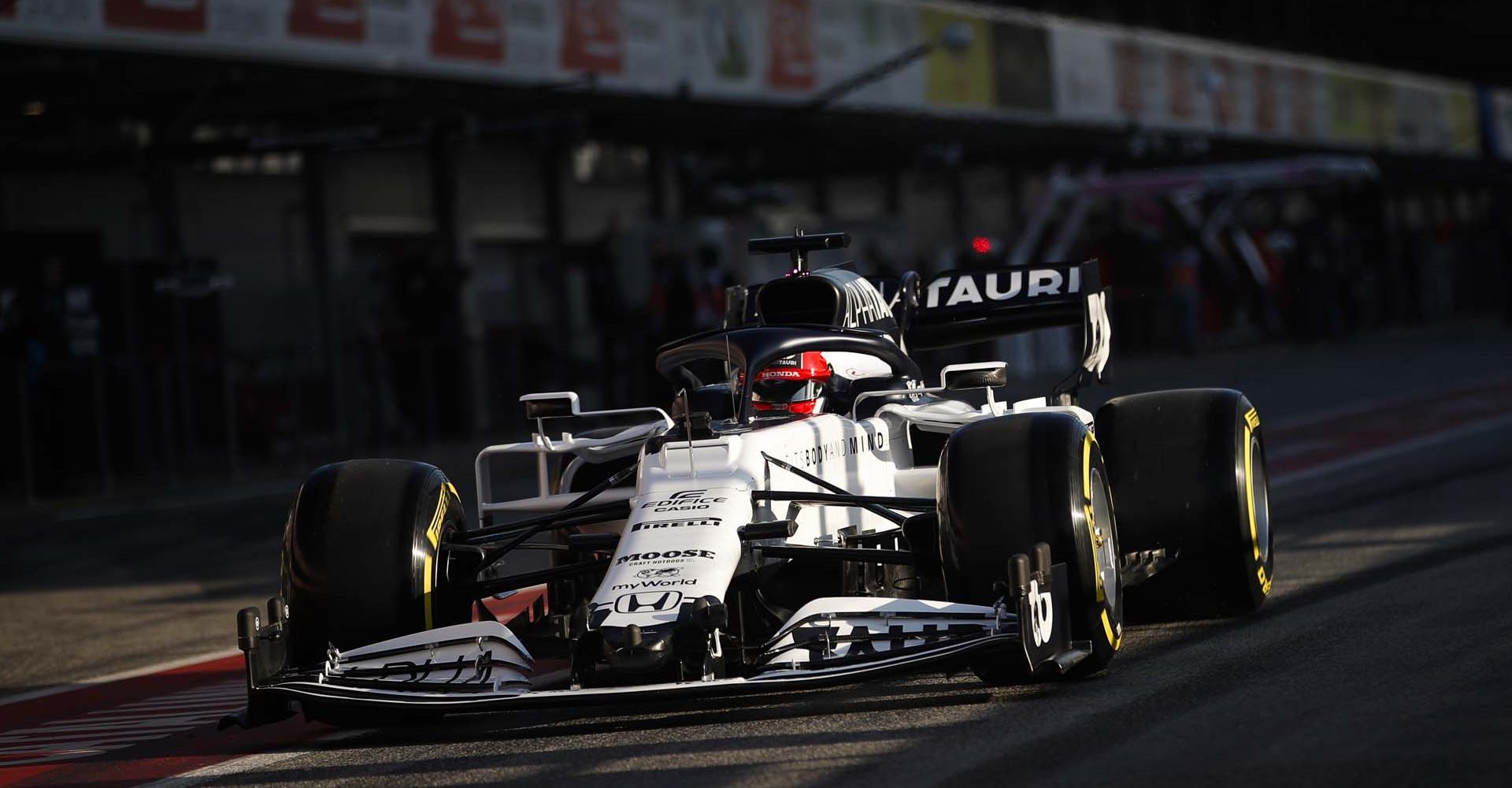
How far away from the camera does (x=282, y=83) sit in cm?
1931

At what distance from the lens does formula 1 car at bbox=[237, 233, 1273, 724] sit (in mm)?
6590

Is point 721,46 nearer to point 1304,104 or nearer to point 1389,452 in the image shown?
point 1389,452

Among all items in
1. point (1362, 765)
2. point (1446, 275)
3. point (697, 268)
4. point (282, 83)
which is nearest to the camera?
point (1362, 765)

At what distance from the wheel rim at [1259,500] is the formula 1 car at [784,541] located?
0.02 m

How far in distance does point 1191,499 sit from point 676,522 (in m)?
2.37

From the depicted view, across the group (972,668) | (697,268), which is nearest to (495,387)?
(697,268)

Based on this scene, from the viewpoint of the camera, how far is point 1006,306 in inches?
394

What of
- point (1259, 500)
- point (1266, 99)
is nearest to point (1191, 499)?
point (1259, 500)

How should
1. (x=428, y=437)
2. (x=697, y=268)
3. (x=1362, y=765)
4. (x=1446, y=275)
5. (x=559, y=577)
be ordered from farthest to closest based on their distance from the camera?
(x=1446, y=275), (x=697, y=268), (x=428, y=437), (x=559, y=577), (x=1362, y=765)

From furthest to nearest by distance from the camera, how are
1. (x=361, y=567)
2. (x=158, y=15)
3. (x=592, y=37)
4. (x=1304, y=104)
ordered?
(x=1304, y=104), (x=592, y=37), (x=158, y=15), (x=361, y=567)

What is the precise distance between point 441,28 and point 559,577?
13185 millimetres

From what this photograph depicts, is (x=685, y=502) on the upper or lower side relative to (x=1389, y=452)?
upper

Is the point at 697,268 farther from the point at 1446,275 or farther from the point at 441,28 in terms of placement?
the point at 1446,275

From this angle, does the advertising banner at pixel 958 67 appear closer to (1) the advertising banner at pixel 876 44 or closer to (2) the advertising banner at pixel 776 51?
(2) the advertising banner at pixel 776 51
